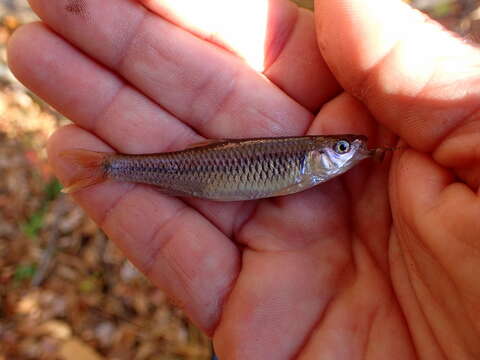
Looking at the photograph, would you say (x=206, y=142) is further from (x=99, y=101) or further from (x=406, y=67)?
(x=406, y=67)

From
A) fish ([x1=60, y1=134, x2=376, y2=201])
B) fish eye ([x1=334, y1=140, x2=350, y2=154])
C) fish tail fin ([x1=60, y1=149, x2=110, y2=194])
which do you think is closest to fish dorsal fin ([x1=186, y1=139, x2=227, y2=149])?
fish ([x1=60, y1=134, x2=376, y2=201])

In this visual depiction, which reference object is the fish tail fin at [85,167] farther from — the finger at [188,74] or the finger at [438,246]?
the finger at [438,246]

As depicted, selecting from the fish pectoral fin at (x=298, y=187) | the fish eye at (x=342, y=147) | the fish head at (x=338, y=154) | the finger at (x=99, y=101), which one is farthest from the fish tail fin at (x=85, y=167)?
the fish eye at (x=342, y=147)

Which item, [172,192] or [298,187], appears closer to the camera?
[298,187]

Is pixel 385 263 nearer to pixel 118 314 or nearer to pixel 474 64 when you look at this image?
pixel 474 64

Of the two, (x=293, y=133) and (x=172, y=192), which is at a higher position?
(x=293, y=133)

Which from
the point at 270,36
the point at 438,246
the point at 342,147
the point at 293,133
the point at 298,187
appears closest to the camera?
the point at 438,246

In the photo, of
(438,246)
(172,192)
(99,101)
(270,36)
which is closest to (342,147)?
(438,246)

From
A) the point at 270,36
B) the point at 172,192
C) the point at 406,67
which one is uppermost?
the point at 406,67
